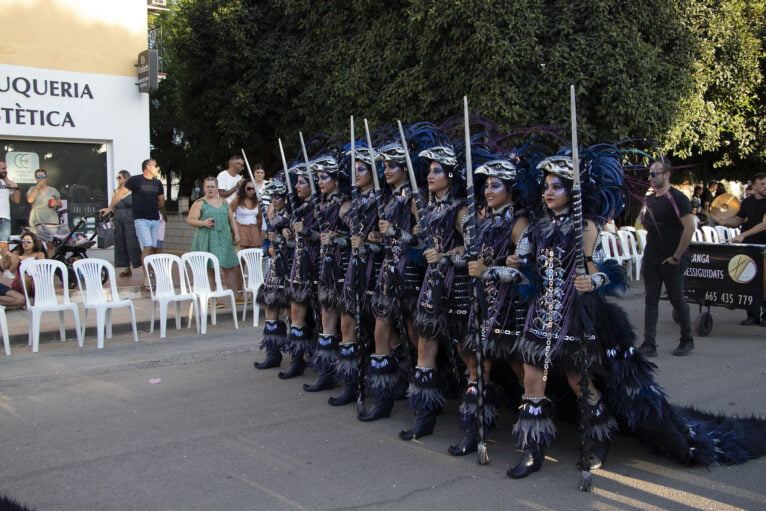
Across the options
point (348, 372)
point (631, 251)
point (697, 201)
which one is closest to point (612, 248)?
point (631, 251)

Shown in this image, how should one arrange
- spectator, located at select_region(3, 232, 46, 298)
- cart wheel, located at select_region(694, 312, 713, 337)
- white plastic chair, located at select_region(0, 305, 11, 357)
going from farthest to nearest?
spectator, located at select_region(3, 232, 46, 298)
cart wheel, located at select_region(694, 312, 713, 337)
white plastic chair, located at select_region(0, 305, 11, 357)

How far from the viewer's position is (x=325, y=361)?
6.07m

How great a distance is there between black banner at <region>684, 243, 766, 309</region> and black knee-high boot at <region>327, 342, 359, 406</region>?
16.5 feet

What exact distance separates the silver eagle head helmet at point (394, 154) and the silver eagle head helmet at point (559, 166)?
49.5 inches

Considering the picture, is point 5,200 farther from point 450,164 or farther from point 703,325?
point 703,325

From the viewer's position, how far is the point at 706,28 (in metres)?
15.7

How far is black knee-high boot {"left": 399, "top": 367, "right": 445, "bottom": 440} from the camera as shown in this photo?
16.0ft

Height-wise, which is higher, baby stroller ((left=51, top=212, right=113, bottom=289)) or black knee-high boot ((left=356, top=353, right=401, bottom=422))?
baby stroller ((left=51, top=212, right=113, bottom=289))

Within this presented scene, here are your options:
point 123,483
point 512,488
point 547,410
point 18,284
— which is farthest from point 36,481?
point 18,284

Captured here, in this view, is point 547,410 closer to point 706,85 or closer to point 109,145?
point 109,145

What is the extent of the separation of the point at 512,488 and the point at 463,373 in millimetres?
1378

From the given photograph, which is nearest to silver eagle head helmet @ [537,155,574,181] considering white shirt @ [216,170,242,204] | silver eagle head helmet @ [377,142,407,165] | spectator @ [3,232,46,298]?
silver eagle head helmet @ [377,142,407,165]

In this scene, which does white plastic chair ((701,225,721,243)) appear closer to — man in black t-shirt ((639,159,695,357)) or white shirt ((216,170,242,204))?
man in black t-shirt ((639,159,695,357))

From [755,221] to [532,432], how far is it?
634cm
